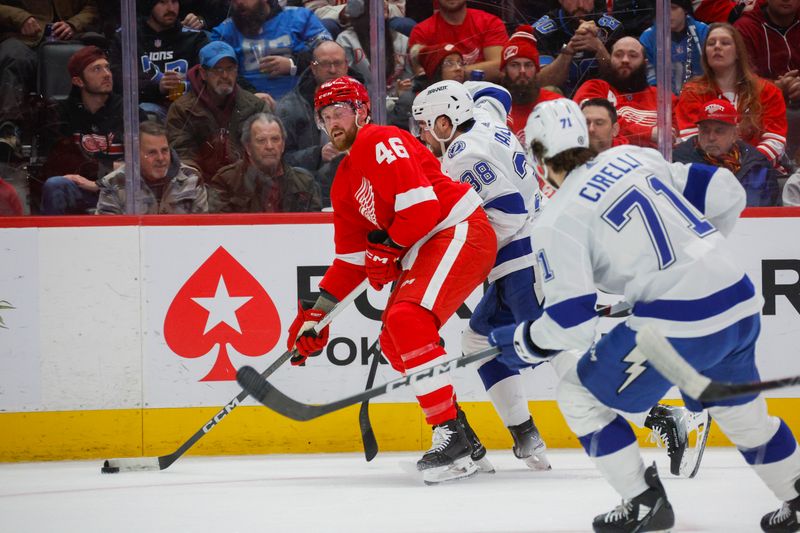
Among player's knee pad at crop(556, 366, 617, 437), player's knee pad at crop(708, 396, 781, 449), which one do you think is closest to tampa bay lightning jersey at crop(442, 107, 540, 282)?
player's knee pad at crop(556, 366, 617, 437)

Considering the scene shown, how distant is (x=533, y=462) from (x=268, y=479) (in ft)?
3.22

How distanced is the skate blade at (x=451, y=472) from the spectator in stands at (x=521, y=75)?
1557mm

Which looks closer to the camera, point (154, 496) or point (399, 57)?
point (154, 496)

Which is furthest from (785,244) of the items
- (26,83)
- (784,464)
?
(26,83)

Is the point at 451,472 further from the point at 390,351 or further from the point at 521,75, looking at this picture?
the point at 521,75

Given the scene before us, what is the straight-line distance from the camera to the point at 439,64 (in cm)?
467

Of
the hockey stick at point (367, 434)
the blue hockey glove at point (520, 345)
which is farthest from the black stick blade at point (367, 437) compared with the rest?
the blue hockey glove at point (520, 345)

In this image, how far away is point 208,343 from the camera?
4457 millimetres

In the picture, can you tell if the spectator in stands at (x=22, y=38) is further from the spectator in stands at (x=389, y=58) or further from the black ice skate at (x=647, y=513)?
the black ice skate at (x=647, y=513)

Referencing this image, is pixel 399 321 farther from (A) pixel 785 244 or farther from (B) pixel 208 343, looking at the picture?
(A) pixel 785 244

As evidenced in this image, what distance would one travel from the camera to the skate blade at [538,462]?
394 cm

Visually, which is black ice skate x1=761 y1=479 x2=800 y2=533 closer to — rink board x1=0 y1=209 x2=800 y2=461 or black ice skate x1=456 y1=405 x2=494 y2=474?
black ice skate x1=456 y1=405 x2=494 y2=474

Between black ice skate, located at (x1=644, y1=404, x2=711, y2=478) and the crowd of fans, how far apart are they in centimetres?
130

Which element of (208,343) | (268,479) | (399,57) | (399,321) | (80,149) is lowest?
(268,479)
